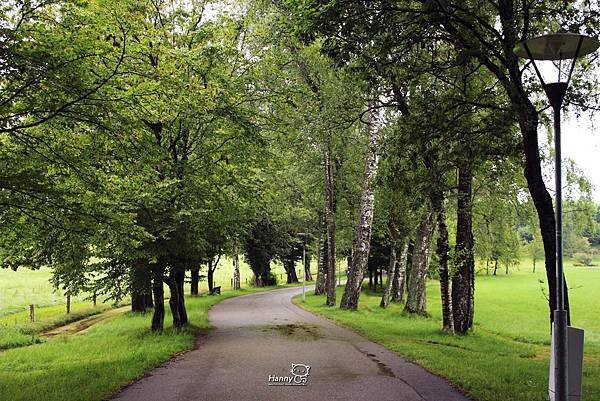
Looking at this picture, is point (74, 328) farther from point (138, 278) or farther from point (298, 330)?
point (298, 330)

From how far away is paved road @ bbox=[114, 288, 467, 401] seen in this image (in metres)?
8.43

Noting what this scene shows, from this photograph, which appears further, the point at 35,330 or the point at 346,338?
the point at 35,330

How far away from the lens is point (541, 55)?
6.30 meters

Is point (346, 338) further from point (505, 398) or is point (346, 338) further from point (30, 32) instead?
point (30, 32)

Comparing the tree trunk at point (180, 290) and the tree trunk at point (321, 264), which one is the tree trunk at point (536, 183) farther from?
the tree trunk at point (321, 264)

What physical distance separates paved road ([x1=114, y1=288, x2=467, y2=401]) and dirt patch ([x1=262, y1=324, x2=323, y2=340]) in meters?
0.06

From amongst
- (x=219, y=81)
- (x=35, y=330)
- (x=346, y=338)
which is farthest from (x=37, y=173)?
(x=35, y=330)

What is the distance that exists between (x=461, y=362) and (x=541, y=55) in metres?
6.92

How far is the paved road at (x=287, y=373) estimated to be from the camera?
332 inches

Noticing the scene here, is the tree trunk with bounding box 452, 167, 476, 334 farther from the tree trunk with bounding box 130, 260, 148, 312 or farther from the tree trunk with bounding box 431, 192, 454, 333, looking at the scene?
the tree trunk with bounding box 130, 260, 148, 312

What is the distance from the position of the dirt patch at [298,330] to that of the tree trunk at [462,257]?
14.2ft

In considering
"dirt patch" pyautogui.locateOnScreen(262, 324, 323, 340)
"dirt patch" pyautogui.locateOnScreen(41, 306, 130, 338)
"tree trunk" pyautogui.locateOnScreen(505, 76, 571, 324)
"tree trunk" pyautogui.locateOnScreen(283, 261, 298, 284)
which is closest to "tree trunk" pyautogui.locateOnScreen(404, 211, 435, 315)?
"dirt patch" pyautogui.locateOnScreen(262, 324, 323, 340)

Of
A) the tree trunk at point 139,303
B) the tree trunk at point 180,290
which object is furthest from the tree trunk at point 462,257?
the tree trunk at point 139,303

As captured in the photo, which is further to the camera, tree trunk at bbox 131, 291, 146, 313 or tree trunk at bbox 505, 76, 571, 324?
tree trunk at bbox 131, 291, 146, 313
